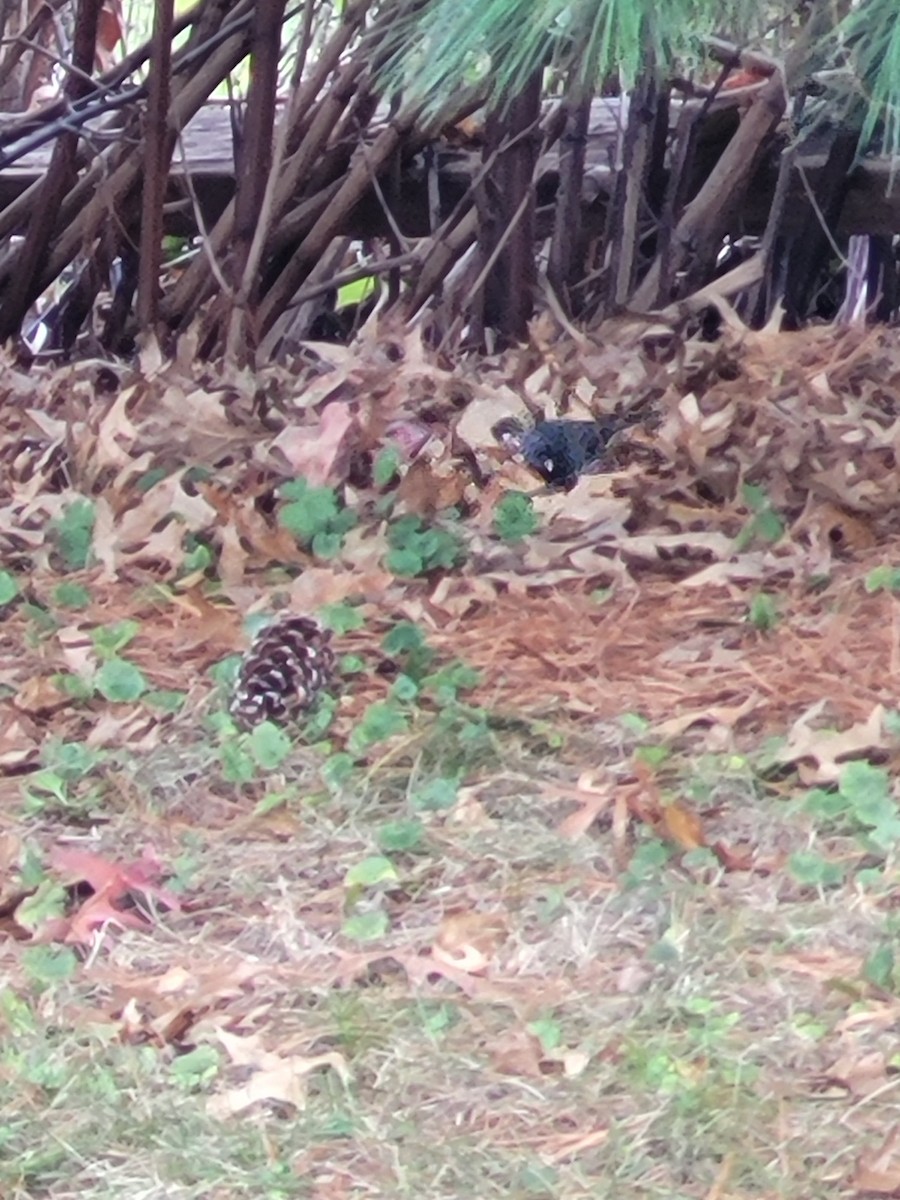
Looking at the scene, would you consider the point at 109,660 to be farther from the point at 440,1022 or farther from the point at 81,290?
the point at 81,290

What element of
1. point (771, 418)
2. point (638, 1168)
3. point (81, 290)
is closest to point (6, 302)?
point (81, 290)

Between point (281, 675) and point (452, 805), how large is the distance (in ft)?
0.97

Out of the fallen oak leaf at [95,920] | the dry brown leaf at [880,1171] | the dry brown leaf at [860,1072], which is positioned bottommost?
the fallen oak leaf at [95,920]

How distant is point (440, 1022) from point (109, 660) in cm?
88

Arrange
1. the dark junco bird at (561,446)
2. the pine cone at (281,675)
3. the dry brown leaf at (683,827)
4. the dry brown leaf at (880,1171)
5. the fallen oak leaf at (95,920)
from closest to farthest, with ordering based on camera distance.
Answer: the dry brown leaf at (880,1171) < the fallen oak leaf at (95,920) < the dry brown leaf at (683,827) < the pine cone at (281,675) < the dark junco bird at (561,446)

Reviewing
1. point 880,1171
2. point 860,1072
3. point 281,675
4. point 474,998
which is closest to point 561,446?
point 281,675

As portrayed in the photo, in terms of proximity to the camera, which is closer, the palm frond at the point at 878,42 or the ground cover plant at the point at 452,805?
the ground cover plant at the point at 452,805

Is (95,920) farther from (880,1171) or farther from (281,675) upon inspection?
(880,1171)

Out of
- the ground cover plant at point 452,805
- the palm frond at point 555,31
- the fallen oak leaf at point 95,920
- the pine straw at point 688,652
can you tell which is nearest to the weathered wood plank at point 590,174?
the ground cover plant at point 452,805

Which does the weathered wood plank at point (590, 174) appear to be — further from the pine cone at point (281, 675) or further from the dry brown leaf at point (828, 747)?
the dry brown leaf at point (828, 747)

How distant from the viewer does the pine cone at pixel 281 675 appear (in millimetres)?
1980

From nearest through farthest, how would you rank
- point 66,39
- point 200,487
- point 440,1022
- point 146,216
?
point 440,1022 < point 200,487 < point 146,216 < point 66,39

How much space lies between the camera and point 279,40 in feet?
11.4

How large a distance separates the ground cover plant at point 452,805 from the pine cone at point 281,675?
28mm
